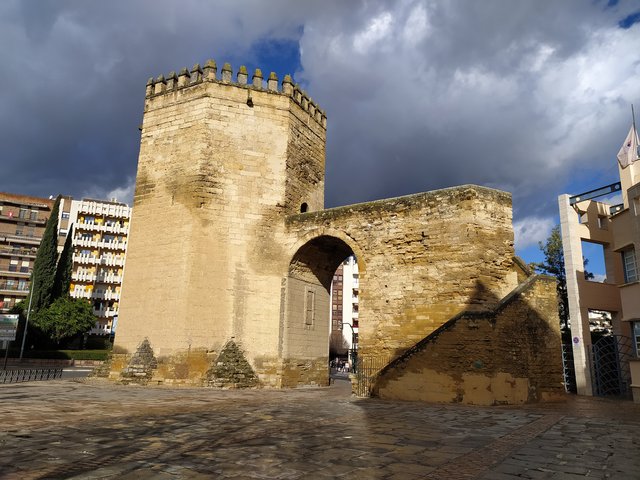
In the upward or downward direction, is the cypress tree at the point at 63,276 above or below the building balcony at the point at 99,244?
below

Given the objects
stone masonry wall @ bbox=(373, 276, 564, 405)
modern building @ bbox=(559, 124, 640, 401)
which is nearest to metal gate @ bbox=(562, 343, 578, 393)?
modern building @ bbox=(559, 124, 640, 401)

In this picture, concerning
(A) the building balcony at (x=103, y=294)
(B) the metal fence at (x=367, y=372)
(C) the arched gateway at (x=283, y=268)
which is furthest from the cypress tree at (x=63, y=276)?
(B) the metal fence at (x=367, y=372)

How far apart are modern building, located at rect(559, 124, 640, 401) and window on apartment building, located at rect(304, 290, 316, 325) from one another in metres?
8.85

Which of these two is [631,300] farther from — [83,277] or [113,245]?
[83,277]

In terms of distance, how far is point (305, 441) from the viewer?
18.4ft

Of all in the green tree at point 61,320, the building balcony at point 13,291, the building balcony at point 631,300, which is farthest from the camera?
the building balcony at point 13,291

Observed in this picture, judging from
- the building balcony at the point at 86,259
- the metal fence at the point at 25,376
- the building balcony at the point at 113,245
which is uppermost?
the building balcony at the point at 113,245

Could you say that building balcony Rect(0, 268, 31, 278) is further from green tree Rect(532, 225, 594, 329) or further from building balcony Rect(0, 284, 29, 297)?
green tree Rect(532, 225, 594, 329)

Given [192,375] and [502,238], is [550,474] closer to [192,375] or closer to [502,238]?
[502,238]

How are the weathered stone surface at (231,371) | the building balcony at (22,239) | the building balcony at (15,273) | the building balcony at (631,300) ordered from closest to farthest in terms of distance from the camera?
the building balcony at (631,300) < the weathered stone surface at (231,371) < the building balcony at (15,273) < the building balcony at (22,239)

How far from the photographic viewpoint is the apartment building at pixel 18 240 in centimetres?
4647

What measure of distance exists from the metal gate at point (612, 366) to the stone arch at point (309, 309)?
8.81 m

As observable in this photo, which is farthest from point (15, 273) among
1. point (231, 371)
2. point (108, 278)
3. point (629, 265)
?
point (629, 265)

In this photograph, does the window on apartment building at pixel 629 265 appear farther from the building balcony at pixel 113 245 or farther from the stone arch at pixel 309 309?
the building balcony at pixel 113 245
